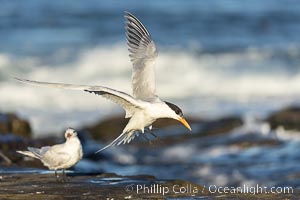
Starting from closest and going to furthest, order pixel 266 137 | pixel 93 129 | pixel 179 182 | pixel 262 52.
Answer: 1. pixel 179 182
2. pixel 266 137
3. pixel 93 129
4. pixel 262 52

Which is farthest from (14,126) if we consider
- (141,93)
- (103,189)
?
(103,189)

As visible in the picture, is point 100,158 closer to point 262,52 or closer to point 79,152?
point 79,152

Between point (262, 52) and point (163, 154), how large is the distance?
1270 cm

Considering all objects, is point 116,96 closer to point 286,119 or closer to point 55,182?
point 55,182

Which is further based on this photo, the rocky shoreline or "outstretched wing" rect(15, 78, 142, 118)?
the rocky shoreline

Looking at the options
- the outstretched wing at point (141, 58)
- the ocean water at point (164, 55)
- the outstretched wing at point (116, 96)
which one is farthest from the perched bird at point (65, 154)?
the ocean water at point (164, 55)

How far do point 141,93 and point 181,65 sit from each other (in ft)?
53.6

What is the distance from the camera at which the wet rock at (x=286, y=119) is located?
15209mm

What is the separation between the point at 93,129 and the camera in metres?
16.1

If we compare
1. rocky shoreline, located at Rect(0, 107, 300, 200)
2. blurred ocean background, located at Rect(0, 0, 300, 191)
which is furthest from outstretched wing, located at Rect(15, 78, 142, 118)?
blurred ocean background, located at Rect(0, 0, 300, 191)

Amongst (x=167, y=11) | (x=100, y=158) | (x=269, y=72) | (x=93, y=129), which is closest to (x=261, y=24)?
(x=167, y=11)

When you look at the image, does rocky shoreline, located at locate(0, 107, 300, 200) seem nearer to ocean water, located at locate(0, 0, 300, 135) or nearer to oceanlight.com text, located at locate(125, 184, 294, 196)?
oceanlight.com text, located at locate(125, 184, 294, 196)

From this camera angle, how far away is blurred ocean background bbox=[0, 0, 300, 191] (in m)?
13.8

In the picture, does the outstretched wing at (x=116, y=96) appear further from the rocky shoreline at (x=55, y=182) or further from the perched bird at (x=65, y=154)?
the rocky shoreline at (x=55, y=182)
